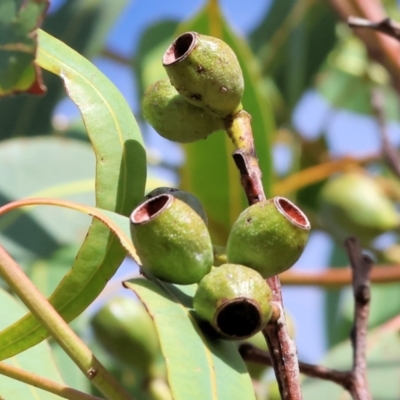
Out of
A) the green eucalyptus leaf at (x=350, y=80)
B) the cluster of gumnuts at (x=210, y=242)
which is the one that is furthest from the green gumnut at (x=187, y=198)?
the green eucalyptus leaf at (x=350, y=80)

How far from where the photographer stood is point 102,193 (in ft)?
2.95

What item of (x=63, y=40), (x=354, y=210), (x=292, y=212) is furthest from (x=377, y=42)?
(x=292, y=212)

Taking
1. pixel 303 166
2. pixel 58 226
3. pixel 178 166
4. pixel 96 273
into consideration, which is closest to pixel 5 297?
pixel 96 273

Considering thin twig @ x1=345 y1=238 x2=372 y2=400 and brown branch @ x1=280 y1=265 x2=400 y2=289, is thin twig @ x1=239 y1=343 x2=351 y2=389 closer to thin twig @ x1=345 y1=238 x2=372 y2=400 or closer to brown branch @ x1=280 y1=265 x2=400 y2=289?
thin twig @ x1=345 y1=238 x2=372 y2=400

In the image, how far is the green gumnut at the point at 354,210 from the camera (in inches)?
87.0

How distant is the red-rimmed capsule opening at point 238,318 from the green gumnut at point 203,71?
0.77 ft

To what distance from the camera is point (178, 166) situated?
235 centimetres

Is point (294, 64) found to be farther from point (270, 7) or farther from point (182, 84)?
point (182, 84)

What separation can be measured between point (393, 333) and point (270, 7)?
1.31 m

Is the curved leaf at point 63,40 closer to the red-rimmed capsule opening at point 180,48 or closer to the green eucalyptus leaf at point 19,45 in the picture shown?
the green eucalyptus leaf at point 19,45

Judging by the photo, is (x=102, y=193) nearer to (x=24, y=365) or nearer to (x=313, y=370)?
(x=24, y=365)

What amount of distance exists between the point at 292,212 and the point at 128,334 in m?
1.00

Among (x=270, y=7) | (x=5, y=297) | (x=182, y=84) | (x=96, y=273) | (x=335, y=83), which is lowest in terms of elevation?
(x=335, y=83)

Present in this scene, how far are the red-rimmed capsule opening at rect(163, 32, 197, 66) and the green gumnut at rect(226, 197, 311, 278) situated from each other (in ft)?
0.58
